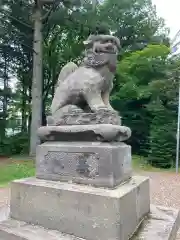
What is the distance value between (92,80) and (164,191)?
4.62 m

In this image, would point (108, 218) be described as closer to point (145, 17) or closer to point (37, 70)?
point (37, 70)

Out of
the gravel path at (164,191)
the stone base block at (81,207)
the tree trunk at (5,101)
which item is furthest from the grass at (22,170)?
the tree trunk at (5,101)

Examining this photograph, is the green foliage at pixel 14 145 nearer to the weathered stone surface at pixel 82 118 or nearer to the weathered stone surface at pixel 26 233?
the weathered stone surface at pixel 82 118

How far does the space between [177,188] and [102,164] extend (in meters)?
5.16

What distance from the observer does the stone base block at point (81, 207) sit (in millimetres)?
2000

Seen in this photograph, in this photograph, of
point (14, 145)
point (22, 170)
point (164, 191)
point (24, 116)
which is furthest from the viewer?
point (24, 116)

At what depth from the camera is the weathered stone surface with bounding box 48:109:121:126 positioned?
2.42 meters

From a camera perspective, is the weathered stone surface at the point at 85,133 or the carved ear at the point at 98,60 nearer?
the weathered stone surface at the point at 85,133

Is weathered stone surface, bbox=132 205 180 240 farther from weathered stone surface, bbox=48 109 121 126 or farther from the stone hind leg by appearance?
the stone hind leg

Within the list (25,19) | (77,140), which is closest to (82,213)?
(77,140)

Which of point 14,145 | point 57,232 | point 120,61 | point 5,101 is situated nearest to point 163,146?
point 120,61

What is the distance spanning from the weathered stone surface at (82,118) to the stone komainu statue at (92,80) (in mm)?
53

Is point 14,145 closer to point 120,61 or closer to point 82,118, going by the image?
point 120,61

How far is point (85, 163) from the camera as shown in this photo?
2.33 metres
